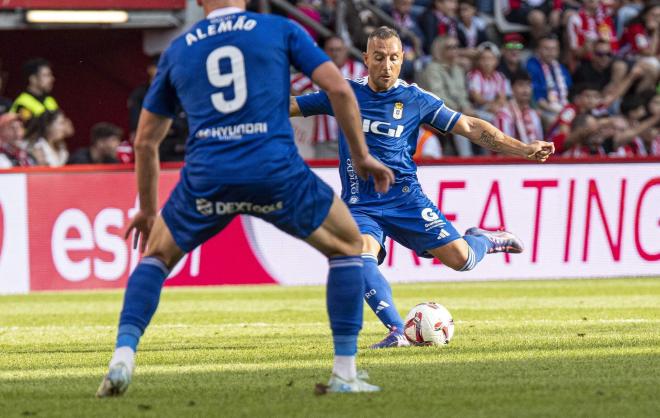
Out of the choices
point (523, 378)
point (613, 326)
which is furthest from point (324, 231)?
point (613, 326)

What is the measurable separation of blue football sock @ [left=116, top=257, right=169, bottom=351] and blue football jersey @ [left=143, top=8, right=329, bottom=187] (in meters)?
0.48

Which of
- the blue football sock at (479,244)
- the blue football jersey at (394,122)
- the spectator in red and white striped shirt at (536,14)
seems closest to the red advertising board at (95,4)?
the spectator in red and white striped shirt at (536,14)

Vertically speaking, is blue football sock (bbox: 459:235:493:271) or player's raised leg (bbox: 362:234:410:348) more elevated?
blue football sock (bbox: 459:235:493:271)

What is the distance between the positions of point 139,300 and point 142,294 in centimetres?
3

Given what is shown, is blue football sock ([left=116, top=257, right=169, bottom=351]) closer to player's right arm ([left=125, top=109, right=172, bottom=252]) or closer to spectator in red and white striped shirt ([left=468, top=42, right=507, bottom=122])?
player's right arm ([left=125, top=109, right=172, bottom=252])

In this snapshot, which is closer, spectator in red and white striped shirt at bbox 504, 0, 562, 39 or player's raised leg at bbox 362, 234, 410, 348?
player's raised leg at bbox 362, 234, 410, 348

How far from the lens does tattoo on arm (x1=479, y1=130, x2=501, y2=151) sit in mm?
9227

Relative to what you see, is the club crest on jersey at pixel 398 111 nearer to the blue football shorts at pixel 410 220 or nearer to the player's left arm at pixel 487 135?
the player's left arm at pixel 487 135

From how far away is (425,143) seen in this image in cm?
1762

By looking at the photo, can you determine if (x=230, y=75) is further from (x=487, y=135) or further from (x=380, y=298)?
(x=487, y=135)

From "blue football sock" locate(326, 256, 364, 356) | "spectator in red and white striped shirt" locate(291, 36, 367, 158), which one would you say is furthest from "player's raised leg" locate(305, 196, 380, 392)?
"spectator in red and white striped shirt" locate(291, 36, 367, 158)

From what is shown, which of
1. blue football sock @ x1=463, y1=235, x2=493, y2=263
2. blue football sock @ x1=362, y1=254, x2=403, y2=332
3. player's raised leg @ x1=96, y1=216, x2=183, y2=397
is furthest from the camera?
blue football sock @ x1=463, y1=235, x2=493, y2=263

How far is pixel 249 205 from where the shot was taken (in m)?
6.21

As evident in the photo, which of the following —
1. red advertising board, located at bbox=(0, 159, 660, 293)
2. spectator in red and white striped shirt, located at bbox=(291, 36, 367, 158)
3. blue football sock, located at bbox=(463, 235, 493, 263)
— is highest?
spectator in red and white striped shirt, located at bbox=(291, 36, 367, 158)
